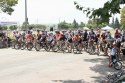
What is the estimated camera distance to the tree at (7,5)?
40562 mm

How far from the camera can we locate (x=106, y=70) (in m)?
16.9

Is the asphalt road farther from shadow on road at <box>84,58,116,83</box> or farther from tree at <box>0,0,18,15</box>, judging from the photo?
tree at <box>0,0,18,15</box>

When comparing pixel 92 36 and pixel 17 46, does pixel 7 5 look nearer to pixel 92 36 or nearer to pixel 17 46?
pixel 17 46

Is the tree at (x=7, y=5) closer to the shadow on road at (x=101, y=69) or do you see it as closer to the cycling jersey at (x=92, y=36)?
the cycling jersey at (x=92, y=36)

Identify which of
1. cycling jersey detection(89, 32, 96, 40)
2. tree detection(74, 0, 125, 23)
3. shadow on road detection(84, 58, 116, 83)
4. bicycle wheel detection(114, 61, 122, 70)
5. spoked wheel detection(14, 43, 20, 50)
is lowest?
shadow on road detection(84, 58, 116, 83)

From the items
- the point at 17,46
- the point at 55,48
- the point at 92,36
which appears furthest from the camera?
the point at 17,46

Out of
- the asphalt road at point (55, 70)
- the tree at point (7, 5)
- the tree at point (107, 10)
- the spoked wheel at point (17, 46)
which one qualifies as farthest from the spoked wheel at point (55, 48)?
the tree at point (7, 5)

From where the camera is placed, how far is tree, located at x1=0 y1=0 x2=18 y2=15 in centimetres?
4056

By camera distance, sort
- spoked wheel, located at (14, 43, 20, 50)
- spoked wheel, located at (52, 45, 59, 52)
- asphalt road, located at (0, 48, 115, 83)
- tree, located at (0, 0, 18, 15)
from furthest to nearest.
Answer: tree, located at (0, 0, 18, 15) < spoked wheel, located at (14, 43, 20, 50) < spoked wheel, located at (52, 45, 59, 52) < asphalt road, located at (0, 48, 115, 83)

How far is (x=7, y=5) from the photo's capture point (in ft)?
135

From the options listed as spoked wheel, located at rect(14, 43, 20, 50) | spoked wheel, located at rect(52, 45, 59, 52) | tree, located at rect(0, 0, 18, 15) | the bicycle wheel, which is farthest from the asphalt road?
tree, located at rect(0, 0, 18, 15)

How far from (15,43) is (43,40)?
13.3ft

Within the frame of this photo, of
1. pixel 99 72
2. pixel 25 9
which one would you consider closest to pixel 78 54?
pixel 99 72

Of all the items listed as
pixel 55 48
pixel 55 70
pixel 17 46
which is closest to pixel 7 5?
pixel 17 46
